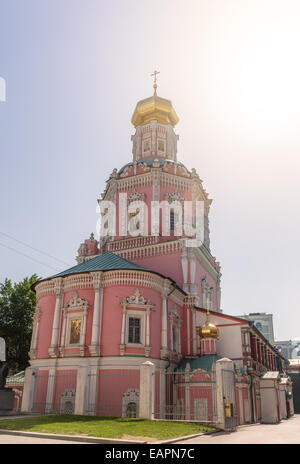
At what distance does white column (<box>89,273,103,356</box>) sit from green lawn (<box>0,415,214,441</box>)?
4.86 meters

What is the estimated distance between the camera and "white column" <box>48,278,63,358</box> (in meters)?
20.8

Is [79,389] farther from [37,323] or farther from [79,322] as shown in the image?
[37,323]

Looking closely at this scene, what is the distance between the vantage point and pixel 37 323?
A: 2283 cm

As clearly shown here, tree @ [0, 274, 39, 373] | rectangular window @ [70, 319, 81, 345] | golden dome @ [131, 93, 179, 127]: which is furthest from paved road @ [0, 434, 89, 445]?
golden dome @ [131, 93, 179, 127]

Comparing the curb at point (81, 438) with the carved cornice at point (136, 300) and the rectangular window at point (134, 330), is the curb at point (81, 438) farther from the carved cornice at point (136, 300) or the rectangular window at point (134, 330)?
the carved cornice at point (136, 300)

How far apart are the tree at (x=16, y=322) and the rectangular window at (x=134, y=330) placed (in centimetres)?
1520

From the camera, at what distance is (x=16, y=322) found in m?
34.2

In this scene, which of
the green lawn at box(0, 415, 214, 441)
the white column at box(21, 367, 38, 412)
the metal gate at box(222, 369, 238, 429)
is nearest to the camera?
the green lawn at box(0, 415, 214, 441)

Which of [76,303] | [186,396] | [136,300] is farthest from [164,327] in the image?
[76,303]

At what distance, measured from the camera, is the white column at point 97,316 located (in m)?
19.9

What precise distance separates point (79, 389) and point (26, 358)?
60.2ft

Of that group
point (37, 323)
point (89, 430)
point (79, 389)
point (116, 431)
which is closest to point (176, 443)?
point (116, 431)

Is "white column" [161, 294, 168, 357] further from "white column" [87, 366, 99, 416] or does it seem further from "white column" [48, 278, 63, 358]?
"white column" [48, 278, 63, 358]

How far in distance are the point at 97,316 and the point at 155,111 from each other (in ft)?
68.9
